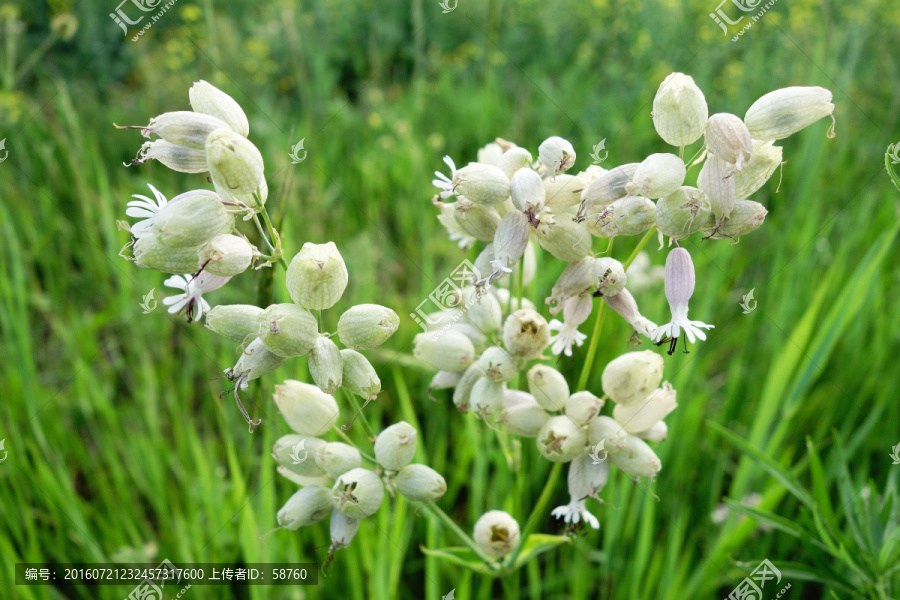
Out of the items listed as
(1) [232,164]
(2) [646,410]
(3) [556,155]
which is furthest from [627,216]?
(1) [232,164]

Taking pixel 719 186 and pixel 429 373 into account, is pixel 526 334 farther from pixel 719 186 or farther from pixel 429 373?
pixel 429 373

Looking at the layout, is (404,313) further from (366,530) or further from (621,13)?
(621,13)

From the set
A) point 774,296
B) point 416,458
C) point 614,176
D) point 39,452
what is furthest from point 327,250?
point 774,296

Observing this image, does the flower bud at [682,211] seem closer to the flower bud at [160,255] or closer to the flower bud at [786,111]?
the flower bud at [786,111]

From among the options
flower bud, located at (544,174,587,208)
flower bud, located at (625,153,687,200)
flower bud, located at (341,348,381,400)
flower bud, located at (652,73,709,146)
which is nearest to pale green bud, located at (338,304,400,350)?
flower bud, located at (341,348,381,400)

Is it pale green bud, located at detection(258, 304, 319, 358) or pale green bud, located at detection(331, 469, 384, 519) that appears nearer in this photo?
pale green bud, located at detection(258, 304, 319, 358)

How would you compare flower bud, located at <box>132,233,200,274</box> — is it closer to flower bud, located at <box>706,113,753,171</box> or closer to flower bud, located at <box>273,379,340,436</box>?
flower bud, located at <box>273,379,340,436</box>

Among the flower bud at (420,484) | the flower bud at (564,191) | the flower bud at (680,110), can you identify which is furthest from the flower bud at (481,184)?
the flower bud at (420,484)
